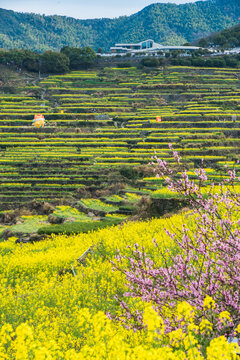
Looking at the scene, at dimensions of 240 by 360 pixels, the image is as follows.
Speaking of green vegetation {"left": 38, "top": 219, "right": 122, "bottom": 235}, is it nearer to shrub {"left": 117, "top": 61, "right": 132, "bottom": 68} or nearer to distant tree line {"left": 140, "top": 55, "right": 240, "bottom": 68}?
distant tree line {"left": 140, "top": 55, "right": 240, "bottom": 68}

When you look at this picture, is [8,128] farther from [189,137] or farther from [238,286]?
[238,286]

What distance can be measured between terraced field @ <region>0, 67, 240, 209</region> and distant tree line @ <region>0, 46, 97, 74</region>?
158 inches

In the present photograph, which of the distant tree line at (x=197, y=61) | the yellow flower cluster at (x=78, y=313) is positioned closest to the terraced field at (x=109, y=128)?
the distant tree line at (x=197, y=61)

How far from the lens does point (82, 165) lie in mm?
40156

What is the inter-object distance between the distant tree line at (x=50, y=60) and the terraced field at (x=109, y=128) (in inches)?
158

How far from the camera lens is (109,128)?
52594 millimetres

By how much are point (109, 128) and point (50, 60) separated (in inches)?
1366

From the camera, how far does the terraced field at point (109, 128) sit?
37.0 m

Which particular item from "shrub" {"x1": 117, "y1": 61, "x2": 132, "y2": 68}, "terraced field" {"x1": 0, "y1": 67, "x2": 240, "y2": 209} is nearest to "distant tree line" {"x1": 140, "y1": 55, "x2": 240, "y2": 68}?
"shrub" {"x1": 117, "y1": 61, "x2": 132, "y2": 68}

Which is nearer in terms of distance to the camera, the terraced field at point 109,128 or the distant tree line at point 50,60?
the terraced field at point 109,128

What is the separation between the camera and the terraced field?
3703 cm

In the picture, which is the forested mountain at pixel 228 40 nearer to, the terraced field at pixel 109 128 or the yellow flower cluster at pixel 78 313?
the terraced field at pixel 109 128

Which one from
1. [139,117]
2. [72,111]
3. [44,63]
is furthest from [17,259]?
[44,63]

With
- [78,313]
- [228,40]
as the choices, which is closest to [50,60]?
[228,40]
